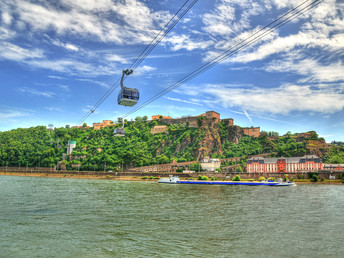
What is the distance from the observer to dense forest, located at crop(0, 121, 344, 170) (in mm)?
86750

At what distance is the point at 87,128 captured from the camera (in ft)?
399

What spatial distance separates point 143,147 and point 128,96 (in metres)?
84.3

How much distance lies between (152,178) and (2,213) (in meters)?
52.7

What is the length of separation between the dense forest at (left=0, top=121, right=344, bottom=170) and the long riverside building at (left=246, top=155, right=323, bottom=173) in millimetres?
11453

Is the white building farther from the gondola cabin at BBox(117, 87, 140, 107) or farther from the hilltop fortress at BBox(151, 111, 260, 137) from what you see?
the gondola cabin at BBox(117, 87, 140, 107)

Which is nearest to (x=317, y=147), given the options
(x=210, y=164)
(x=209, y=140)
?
(x=209, y=140)

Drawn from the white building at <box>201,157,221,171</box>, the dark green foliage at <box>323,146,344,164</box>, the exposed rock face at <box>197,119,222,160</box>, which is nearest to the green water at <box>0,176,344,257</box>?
the white building at <box>201,157,221,171</box>

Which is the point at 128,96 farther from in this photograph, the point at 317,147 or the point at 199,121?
the point at 317,147

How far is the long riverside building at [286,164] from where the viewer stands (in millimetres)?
72812

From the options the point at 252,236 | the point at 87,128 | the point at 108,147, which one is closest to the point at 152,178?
the point at 108,147

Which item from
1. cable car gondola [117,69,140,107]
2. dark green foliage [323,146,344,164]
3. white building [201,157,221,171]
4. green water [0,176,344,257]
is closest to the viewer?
green water [0,176,344,257]

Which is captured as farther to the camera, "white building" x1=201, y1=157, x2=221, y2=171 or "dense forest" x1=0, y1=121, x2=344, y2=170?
"dense forest" x1=0, y1=121, x2=344, y2=170

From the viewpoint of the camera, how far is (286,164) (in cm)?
7656

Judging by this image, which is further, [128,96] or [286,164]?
[286,164]
